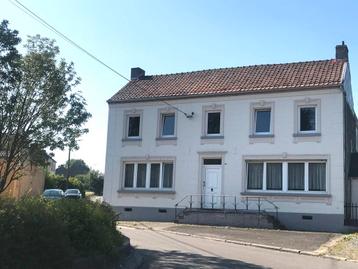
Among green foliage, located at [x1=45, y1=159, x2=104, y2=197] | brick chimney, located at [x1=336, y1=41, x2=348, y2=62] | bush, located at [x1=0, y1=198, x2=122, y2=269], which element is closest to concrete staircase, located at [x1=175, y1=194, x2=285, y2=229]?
brick chimney, located at [x1=336, y1=41, x2=348, y2=62]

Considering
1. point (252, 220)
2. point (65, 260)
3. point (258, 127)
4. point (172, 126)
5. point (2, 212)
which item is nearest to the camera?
point (2, 212)

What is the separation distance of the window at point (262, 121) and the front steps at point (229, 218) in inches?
178

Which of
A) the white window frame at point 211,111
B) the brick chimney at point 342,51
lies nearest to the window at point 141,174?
the white window frame at point 211,111

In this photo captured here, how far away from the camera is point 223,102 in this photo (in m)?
29.5

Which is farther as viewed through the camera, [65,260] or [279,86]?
[279,86]

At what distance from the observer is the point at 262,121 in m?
28.6

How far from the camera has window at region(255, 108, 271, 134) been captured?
2833 centimetres

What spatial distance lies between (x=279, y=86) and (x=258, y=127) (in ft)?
8.28

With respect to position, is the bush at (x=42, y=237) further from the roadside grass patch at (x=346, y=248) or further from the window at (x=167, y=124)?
the window at (x=167, y=124)

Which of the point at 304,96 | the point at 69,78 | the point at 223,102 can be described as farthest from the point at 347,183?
the point at 69,78

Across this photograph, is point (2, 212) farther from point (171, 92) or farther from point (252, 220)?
point (171, 92)

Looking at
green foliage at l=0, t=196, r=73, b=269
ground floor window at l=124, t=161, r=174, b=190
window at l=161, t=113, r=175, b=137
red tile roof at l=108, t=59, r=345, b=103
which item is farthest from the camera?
window at l=161, t=113, r=175, b=137

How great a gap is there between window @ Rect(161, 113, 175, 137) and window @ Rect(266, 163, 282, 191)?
6.41 meters

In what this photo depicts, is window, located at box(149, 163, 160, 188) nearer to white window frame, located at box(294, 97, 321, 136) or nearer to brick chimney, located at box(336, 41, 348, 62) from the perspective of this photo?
white window frame, located at box(294, 97, 321, 136)
